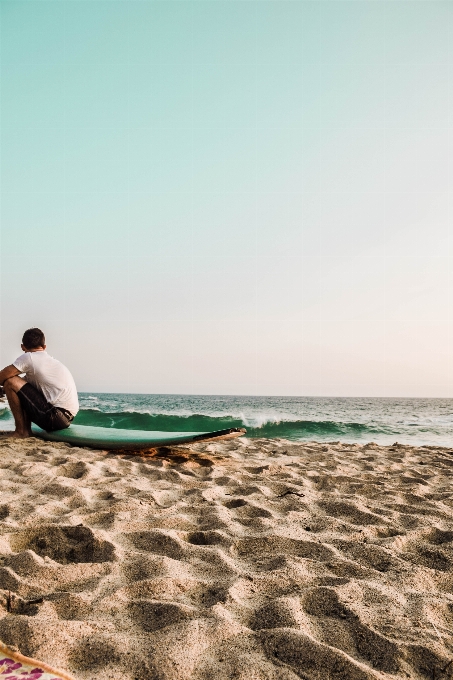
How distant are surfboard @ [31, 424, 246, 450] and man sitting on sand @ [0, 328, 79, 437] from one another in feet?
0.50

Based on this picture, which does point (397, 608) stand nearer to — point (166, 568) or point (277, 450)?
point (166, 568)

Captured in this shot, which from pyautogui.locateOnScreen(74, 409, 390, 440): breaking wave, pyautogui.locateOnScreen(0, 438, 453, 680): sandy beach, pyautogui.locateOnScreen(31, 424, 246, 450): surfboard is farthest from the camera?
pyautogui.locateOnScreen(74, 409, 390, 440): breaking wave

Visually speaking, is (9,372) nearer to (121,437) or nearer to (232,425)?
(121,437)

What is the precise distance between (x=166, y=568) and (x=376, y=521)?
1261 millimetres

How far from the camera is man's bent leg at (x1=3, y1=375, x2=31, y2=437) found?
489 centimetres

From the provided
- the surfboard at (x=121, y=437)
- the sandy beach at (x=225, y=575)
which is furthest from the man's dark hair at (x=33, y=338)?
the sandy beach at (x=225, y=575)

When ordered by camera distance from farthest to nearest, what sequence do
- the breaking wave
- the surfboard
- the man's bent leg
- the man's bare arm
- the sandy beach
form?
the breaking wave
the man's bent leg
the man's bare arm
the surfboard
the sandy beach

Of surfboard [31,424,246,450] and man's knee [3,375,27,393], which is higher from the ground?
man's knee [3,375,27,393]

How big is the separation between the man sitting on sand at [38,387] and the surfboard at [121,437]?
15cm

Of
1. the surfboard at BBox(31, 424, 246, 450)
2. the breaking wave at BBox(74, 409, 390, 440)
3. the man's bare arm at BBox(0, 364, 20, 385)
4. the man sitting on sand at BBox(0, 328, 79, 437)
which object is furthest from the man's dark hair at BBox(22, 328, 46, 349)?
the breaking wave at BBox(74, 409, 390, 440)

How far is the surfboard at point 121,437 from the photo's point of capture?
445cm

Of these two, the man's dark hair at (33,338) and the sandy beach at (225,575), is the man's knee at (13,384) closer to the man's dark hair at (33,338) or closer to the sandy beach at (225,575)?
the man's dark hair at (33,338)

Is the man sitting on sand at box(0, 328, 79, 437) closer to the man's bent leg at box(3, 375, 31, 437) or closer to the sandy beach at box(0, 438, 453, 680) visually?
the man's bent leg at box(3, 375, 31, 437)

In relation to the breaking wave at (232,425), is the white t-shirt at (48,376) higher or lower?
higher
